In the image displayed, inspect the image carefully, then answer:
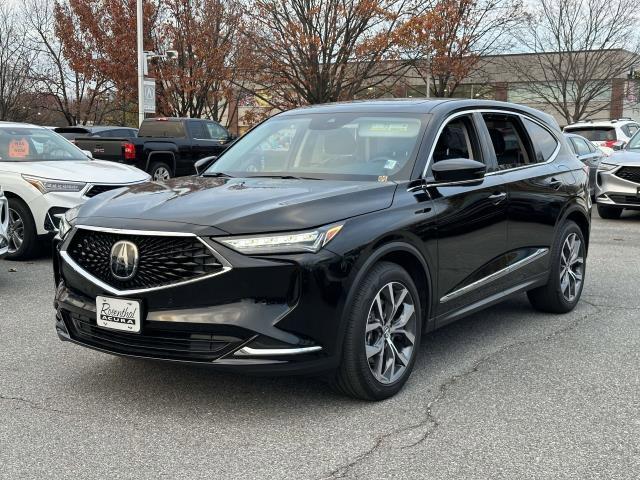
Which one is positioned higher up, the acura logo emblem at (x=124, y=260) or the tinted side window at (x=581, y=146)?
the tinted side window at (x=581, y=146)

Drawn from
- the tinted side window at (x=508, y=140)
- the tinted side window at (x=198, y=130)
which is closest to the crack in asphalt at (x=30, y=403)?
the tinted side window at (x=508, y=140)

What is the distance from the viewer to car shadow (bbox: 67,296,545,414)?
396 centimetres

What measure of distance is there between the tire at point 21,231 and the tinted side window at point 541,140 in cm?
566

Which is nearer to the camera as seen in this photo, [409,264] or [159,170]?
[409,264]

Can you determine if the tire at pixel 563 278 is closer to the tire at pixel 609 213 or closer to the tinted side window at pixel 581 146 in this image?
the tire at pixel 609 213

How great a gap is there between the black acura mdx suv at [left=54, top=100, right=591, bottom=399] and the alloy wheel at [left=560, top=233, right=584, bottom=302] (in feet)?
2.41

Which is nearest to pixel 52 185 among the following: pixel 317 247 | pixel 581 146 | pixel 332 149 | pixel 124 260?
pixel 332 149

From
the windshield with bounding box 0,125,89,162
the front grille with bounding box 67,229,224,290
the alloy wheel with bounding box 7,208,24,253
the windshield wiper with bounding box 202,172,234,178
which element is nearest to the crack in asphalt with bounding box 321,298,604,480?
the front grille with bounding box 67,229,224,290

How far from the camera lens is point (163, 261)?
11.8 ft

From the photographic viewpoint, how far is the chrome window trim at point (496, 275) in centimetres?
459

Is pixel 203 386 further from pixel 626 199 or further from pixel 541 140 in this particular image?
pixel 626 199

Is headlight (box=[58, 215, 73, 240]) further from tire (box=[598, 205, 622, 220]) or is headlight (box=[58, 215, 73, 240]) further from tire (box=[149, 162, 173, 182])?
tire (box=[149, 162, 173, 182])

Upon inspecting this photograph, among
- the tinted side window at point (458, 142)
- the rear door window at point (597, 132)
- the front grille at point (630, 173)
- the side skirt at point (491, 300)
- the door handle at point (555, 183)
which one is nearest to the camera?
the side skirt at point (491, 300)

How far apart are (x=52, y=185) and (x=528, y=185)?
5.47 m
